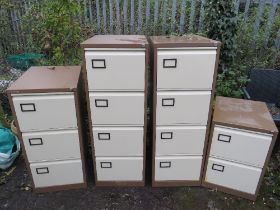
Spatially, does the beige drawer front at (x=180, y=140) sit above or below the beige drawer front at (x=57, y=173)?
above

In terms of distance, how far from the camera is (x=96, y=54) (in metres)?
2.15

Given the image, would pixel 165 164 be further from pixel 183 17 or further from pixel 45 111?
pixel 183 17

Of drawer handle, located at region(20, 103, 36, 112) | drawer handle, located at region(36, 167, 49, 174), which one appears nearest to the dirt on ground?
drawer handle, located at region(36, 167, 49, 174)

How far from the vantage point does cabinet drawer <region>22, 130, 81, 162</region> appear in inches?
97.0

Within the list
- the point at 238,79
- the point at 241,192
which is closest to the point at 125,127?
the point at 241,192

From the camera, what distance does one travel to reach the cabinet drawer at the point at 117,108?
7.61 ft

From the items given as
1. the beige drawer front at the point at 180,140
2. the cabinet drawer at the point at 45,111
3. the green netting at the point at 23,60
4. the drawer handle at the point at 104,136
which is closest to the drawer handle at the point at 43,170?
the cabinet drawer at the point at 45,111

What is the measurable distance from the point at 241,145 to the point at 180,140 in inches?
21.2

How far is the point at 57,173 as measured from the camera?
267cm

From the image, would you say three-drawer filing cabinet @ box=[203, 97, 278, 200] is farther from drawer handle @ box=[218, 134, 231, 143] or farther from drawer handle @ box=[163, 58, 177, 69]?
drawer handle @ box=[163, 58, 177, 69]

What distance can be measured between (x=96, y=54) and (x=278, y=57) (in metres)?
3.40

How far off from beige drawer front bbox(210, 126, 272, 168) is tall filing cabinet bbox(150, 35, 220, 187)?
0.45 feet

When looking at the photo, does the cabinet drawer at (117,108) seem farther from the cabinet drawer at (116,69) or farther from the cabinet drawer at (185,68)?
the cabinet drawer at (185,68)

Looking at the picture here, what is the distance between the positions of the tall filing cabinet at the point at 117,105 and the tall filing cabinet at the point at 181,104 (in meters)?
0.13
